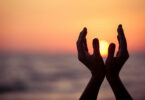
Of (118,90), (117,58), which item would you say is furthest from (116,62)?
(118,90)

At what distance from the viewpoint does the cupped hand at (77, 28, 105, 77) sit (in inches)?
89.6

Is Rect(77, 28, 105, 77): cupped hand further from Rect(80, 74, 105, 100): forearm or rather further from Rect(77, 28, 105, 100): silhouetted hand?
Rect(80, 74, 105, 100): forearm

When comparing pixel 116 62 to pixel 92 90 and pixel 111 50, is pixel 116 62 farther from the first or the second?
pixel 92 90

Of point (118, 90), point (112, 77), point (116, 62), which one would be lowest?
point (118, 90)

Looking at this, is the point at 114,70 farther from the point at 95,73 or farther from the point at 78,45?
the point at 78,45

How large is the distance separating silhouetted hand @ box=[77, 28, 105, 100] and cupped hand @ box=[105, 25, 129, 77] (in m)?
0.06

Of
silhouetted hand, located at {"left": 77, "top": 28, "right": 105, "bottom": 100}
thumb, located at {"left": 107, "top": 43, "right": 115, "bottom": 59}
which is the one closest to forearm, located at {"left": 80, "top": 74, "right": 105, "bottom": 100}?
silhouetted hand, located at {"left": 77, "top": 28, "right": 105, "bottom": 100}

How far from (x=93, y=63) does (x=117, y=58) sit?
0.64 feet

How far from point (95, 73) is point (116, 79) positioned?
0.16m

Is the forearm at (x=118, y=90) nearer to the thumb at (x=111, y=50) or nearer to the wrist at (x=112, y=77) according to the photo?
the wrist at (x=112, y=77)

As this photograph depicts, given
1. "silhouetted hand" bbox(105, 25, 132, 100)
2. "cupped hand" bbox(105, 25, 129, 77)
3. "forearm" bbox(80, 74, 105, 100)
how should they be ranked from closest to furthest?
1. "forearm" bbox(80, 74, 105, 100)
2. "silhouetted hand" bbox(105, 25, 132, 100)
3. "cupped hand" bbox(105, 25, 129, 77)

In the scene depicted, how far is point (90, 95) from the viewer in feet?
6.61

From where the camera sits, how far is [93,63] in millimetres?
2334

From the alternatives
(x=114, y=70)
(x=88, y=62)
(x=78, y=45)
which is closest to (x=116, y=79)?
(x=114, y=70)
